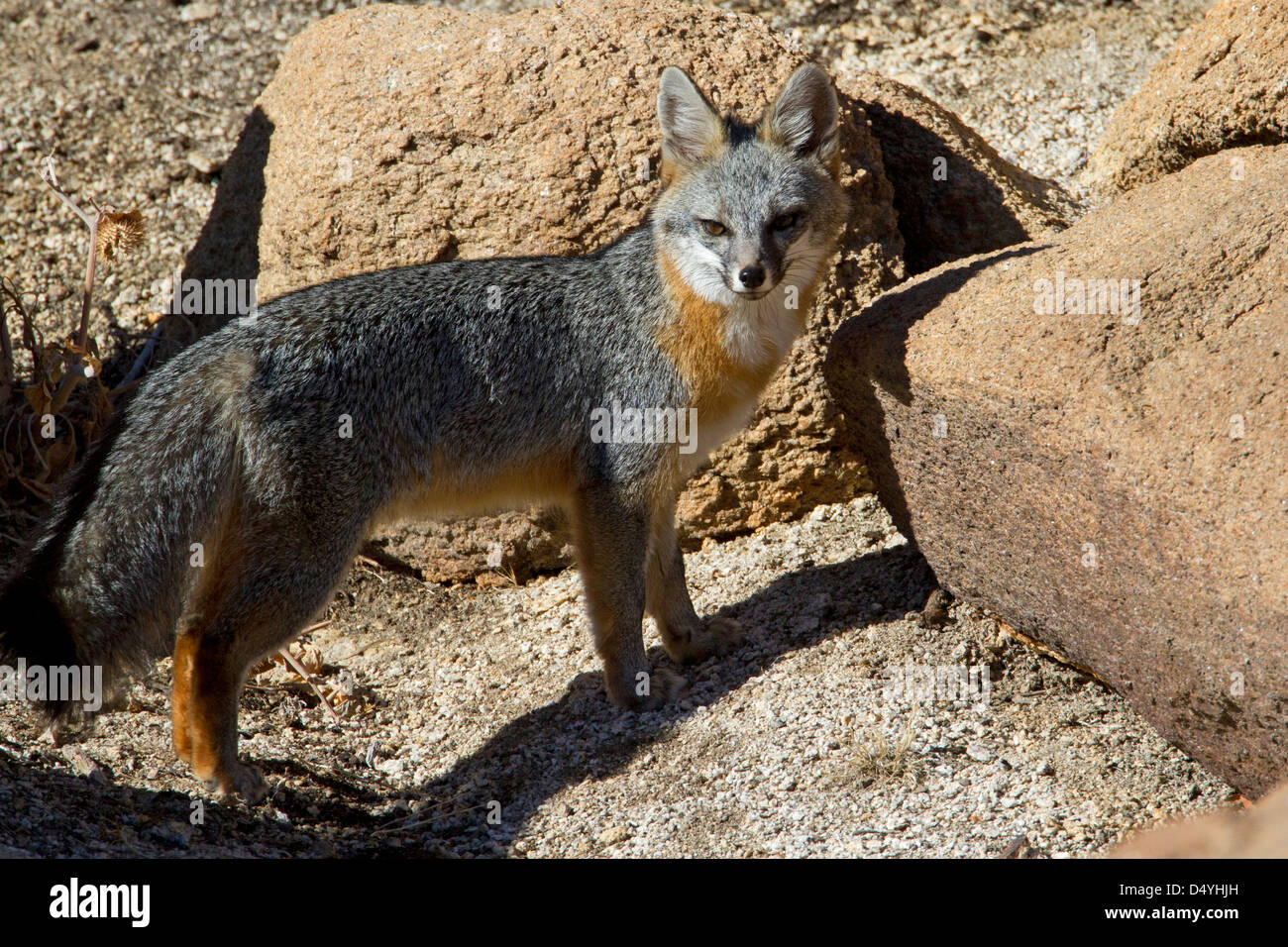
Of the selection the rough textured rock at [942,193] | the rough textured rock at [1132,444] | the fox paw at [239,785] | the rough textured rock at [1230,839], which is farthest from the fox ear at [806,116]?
the fox paw at [239,785]

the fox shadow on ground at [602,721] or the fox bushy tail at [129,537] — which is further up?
the fox bushy tail at [129,537]

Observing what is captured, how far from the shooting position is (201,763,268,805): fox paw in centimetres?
466

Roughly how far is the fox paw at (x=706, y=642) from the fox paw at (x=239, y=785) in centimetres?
207

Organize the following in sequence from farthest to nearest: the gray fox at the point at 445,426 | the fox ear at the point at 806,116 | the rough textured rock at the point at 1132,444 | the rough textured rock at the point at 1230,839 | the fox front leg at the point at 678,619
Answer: the fox front leg at the point at 678,619 → the fox ear at the point at 806,116 → the gray fox at the point at 445,426 → the rough textured rock at the point at 1132,444 → the rough textured rock at the point at 1230,839

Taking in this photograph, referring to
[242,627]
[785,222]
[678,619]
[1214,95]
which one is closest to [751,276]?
[785,222]

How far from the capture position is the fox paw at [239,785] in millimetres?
4664

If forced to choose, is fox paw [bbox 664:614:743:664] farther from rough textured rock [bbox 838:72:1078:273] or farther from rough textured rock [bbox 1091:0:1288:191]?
rough textured rock [bbox 1091:0:1288:191]

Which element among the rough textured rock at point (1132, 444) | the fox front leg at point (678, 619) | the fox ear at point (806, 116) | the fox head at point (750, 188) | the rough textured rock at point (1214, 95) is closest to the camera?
the rough textured rock at point (1132, 444)

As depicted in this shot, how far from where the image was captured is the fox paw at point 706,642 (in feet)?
18.9

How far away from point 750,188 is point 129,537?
2970 millimetres

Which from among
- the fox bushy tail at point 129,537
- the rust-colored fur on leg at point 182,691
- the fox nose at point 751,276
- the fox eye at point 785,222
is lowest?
the rust-colored fur on leg at point 182,691

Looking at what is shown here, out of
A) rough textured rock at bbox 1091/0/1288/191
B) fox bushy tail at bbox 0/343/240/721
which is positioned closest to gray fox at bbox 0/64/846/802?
fox bushy tail at bbox 0/343/240/721

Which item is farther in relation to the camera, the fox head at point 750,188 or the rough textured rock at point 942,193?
the rough textured rock at point 942,193

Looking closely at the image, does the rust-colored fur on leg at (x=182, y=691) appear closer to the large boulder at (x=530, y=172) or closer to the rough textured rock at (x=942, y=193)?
the large boulder at (x=530, y=172)
